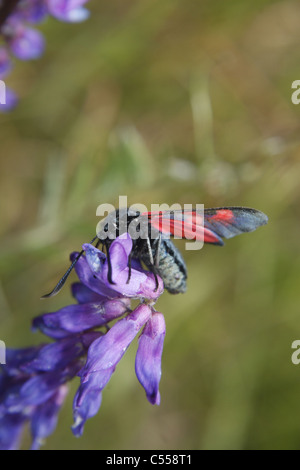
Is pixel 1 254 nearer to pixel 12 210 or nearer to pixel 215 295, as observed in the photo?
pixel 12 210

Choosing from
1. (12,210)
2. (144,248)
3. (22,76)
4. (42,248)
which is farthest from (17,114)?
(144,248)

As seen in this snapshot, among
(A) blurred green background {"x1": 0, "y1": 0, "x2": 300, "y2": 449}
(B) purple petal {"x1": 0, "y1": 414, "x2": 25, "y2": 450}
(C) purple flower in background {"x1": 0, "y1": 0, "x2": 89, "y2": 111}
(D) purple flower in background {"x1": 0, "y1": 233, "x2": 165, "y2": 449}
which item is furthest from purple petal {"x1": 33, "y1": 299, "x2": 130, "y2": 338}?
(A) blurred green background {"x1": 0, "y1": 0, "x2": 300, "y2": 449}

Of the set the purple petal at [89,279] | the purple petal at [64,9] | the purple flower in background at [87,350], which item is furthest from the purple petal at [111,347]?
the purple petal at [64,9]

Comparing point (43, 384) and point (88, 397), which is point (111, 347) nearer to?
point (88, 397)

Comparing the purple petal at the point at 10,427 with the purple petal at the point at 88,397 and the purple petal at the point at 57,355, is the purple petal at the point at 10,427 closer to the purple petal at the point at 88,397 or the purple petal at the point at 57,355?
the purple petal at the point at 57,355

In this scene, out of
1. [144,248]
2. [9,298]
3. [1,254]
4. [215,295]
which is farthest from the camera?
[215,295]

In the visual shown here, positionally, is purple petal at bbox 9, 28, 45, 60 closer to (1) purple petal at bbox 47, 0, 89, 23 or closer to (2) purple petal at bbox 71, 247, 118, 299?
(1) purple petal at bbox 47, 0, 89, 23

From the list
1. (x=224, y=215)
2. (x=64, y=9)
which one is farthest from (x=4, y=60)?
(x=224, y=215)
